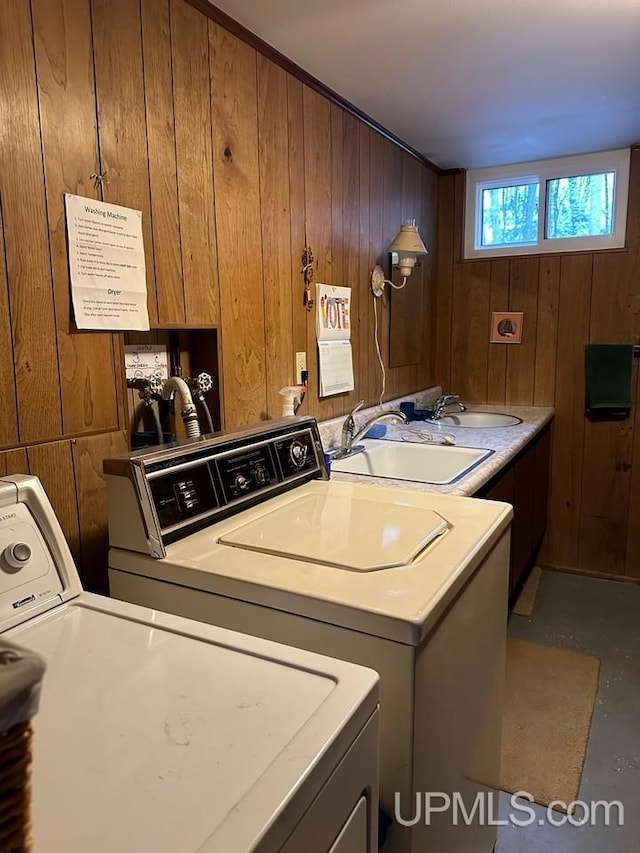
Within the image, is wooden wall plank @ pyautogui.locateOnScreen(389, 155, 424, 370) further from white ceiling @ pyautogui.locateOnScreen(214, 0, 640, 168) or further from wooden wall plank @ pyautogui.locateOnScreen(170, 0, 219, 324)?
wooden wall plank @ pyautogui.locateOnScreen(170, 0, 219, 324)

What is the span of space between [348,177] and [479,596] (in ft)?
6.06

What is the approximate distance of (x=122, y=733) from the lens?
0.69 metres

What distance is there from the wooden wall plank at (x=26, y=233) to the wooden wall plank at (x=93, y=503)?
99mm

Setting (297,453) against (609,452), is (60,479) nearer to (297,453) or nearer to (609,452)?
(297,453)

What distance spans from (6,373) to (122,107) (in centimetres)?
70

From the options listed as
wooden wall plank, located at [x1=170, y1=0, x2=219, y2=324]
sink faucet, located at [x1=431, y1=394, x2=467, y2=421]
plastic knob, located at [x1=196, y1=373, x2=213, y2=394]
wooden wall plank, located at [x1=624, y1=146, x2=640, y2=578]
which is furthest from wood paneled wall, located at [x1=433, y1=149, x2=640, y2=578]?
plastic knob, located at [x1=196, y1=373, x2=213, y2=394]

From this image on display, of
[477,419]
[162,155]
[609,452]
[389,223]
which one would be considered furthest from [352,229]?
[609,452]

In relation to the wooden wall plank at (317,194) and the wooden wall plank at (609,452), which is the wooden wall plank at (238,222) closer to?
the wooden wall plank at (317,194)

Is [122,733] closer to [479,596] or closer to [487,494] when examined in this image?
[479,596]

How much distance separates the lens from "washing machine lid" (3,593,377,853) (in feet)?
1.86

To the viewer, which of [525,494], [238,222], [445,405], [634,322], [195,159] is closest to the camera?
[195,159]

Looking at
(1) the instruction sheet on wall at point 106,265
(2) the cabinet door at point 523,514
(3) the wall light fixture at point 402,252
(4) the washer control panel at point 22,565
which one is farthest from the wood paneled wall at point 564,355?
(4) the washer control panel at point 22,565

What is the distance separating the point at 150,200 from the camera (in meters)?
1.48

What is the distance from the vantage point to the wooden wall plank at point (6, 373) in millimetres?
1142
